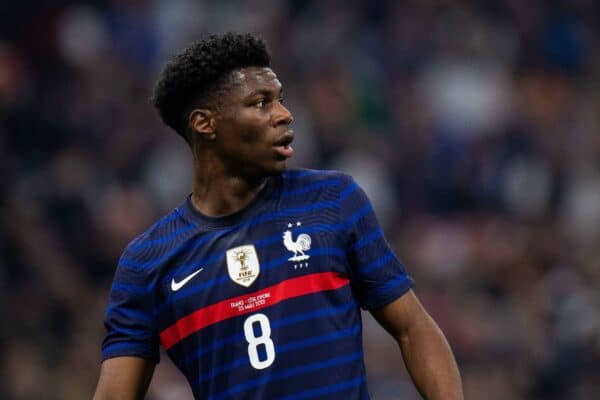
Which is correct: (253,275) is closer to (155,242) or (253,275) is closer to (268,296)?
(268,296)

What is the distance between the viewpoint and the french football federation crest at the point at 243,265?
4.51 meters

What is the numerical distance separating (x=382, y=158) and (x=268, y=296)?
6499 mm

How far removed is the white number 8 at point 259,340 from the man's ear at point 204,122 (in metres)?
0.59

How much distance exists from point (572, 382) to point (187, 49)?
4816 mm

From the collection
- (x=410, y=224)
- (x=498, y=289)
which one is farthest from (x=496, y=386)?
(x=410, y=224)

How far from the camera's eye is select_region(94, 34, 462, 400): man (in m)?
4.44

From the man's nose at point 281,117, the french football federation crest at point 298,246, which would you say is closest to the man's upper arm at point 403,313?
the french football federation crest at point 298,246

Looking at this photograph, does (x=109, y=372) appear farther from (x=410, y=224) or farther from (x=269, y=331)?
(x=410, y=224)

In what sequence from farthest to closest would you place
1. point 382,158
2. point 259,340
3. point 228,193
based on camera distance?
point 382,158 < point 228,193 < point 259,340

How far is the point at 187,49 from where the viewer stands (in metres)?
4.59

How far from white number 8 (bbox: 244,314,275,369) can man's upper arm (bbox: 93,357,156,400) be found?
39 centimetres

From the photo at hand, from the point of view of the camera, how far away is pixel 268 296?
448 centimetres

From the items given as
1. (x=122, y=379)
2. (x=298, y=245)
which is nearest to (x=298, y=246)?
(x=298, y=245)

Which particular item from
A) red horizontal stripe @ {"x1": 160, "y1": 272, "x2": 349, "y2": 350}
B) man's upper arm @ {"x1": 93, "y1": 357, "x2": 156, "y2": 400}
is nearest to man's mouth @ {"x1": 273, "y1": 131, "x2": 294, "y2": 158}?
red horizontal stripe @ {"x1": 160, "y1": 272, "x2": 349, "y2": 350}
